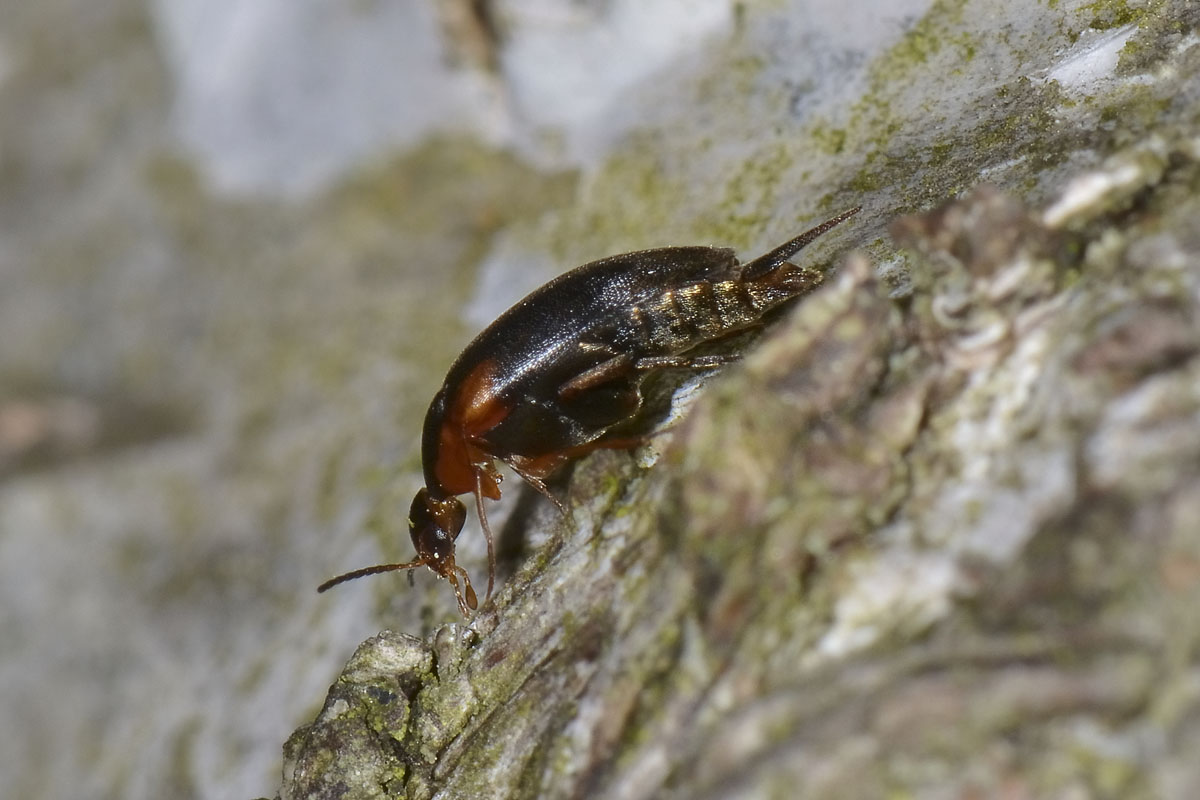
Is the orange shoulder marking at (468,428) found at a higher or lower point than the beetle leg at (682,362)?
higher

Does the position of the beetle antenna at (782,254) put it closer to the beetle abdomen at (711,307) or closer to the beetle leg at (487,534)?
the beetle abdomen at (711,307)

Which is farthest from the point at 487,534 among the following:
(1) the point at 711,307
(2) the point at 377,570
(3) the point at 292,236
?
(3) the point at 292,236

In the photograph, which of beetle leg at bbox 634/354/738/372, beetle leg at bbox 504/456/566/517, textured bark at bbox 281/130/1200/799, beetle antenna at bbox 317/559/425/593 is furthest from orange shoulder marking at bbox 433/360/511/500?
textured bark at bbox 281/130/1200/799

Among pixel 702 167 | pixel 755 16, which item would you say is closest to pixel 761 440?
pixel 702 167

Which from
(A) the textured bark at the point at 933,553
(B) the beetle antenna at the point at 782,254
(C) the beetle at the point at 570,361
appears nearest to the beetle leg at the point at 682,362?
(C) the beetle at the point at 570,361

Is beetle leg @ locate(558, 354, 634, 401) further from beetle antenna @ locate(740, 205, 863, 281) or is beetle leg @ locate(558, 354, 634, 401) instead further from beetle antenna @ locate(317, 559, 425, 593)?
beetle antenna @ locate(317, 559, 425, 593)

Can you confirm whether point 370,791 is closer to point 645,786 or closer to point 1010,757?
point 645,786
